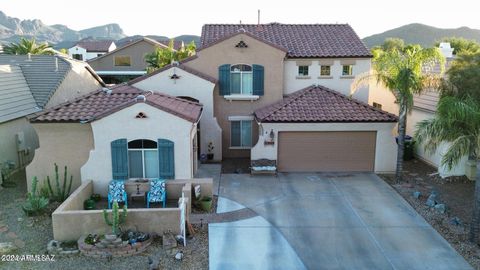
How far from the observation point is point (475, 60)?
1477 cm

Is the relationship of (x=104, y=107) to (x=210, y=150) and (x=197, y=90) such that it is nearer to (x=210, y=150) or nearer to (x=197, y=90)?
(x=197, y=90)

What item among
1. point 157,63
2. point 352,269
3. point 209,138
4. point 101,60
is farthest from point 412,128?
point 101,60

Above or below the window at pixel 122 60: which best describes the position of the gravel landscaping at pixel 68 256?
below

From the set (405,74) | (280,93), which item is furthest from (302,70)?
(405,74)

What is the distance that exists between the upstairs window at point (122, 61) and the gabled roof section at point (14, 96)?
104ft

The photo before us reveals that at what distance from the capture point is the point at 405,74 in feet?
58.2

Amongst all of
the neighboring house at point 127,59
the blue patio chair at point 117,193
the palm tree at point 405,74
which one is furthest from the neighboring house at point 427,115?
the neighboring house at point 127,59

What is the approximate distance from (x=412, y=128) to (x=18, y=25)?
703ft

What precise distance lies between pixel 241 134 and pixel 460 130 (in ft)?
41.8

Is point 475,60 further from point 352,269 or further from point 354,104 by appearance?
point 352,269

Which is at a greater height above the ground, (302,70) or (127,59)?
(127,59)

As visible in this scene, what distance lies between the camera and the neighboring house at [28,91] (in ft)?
66.6

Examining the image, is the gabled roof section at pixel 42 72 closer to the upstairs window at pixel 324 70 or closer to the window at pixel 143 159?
the window at pixel 143 159

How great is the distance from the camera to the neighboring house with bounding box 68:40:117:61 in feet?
217
